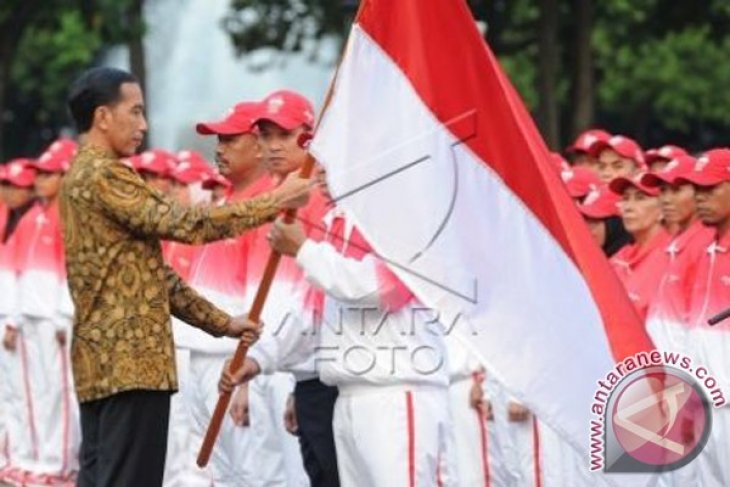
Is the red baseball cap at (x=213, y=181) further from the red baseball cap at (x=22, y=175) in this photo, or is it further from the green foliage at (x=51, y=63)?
the green foliage at (x=51, y=63)

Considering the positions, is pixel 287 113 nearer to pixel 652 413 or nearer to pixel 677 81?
pixel 652 413

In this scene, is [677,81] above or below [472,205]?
above

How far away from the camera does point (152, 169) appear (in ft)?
50.9

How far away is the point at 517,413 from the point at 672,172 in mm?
1612

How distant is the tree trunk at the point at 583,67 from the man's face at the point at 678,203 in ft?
49.8

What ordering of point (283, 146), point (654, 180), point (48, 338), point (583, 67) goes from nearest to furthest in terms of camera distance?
1. point (283, 146)
2. point (654, 180)
3. point (48, 338)
4. point (583, 67)

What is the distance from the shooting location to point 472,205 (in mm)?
9141

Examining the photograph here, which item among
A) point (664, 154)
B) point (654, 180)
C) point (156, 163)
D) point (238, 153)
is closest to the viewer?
point (238, 153)

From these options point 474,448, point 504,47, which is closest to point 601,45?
point 504,47

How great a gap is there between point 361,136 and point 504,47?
20.7 meters

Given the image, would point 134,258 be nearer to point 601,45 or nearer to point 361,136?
point 361,136

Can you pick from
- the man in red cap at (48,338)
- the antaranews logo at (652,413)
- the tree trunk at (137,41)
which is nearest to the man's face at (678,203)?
the antaranews logo at (652,413)

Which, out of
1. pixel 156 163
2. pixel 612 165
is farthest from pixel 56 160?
pixel 612 165

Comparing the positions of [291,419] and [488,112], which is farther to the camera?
[291,419]
